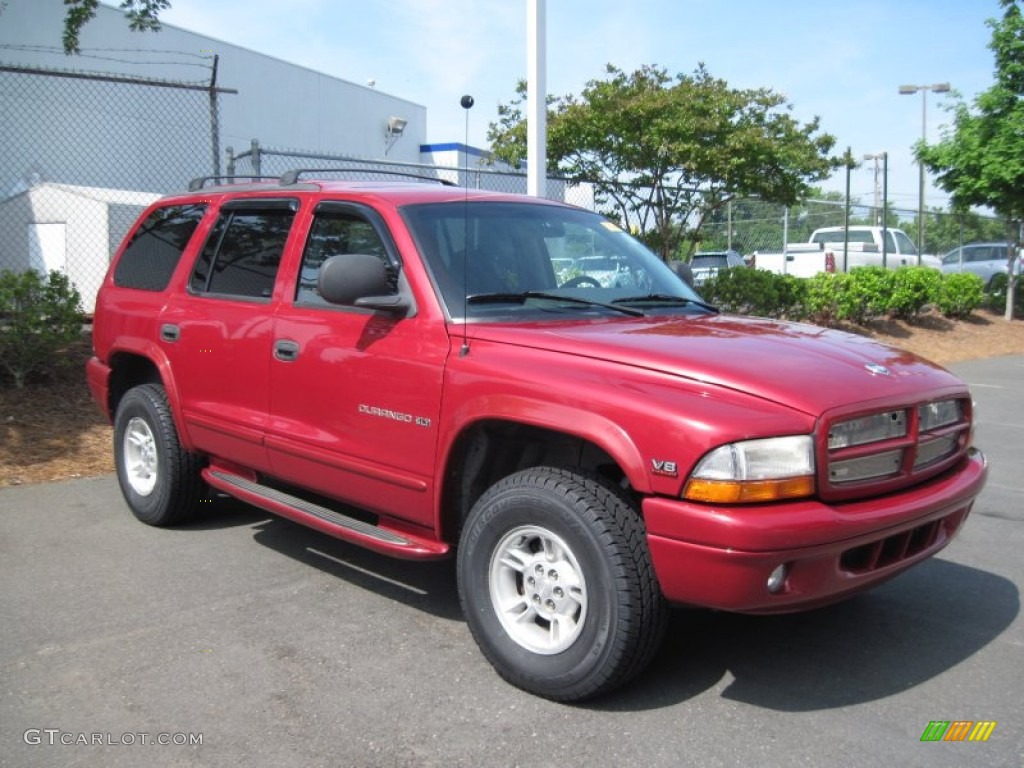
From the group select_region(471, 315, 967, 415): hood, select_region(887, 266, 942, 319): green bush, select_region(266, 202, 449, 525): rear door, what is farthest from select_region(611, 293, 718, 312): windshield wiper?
select_region(887, 266, 942, 319): green bush

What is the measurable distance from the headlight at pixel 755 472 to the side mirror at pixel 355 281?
1.56 m

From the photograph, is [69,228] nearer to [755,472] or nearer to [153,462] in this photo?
[153,462]

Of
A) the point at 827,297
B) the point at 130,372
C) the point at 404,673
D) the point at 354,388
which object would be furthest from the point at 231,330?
the point at 827,297

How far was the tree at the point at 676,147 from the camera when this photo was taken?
1190 cm

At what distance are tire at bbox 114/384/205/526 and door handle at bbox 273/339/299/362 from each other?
122 centimetres

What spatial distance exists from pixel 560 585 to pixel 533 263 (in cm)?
161

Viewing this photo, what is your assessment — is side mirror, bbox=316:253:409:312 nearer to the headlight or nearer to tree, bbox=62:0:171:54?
the headlight

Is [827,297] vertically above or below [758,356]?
above

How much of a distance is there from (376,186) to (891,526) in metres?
2.83

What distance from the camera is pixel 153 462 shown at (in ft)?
17.8

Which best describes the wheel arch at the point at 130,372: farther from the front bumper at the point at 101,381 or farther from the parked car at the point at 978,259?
the parked car at the point at 978,259

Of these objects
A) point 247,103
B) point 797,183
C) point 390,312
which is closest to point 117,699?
point 390,312

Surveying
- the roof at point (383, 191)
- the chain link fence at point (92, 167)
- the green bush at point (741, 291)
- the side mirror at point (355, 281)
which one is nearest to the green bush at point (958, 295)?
the chain link fence at point (92, 167)

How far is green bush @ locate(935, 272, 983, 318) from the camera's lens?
16938mm
